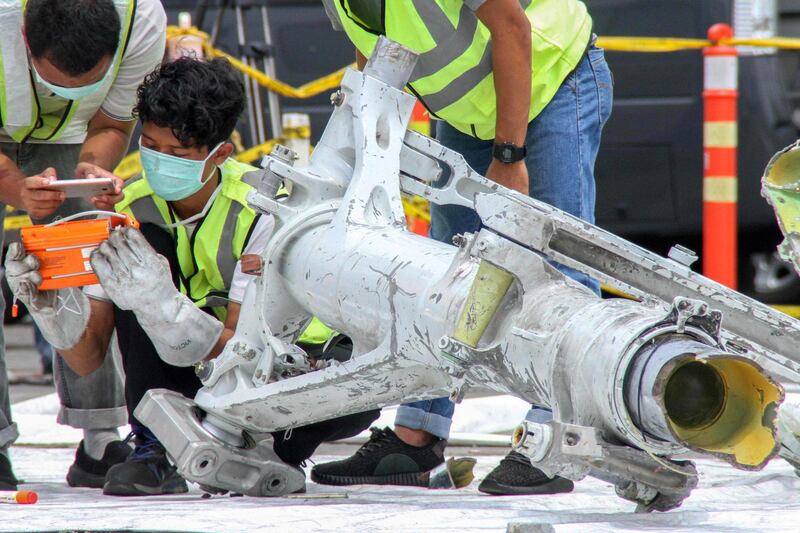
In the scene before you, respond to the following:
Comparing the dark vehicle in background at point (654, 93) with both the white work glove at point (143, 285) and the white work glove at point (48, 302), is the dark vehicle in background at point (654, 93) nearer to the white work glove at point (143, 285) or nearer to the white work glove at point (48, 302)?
the white work glove at point (48, 302)

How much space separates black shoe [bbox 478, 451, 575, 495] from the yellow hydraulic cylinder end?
915mm

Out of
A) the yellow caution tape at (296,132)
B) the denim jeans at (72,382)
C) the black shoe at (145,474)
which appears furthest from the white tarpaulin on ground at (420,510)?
the yellow caution tape at (296,132)

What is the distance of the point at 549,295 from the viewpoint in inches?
84.7

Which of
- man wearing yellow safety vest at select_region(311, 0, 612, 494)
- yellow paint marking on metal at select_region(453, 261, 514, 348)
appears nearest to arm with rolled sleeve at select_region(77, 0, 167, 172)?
man wearing yellow safety vest at select_region(311, 0, 612, 494)

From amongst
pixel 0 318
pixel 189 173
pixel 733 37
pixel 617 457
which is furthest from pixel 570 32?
pixel 733 37

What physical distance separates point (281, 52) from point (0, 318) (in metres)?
3.85

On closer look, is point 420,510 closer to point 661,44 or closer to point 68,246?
point 68,246

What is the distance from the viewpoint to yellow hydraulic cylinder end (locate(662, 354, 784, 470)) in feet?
6.46

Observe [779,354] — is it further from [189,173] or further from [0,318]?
[0,318]

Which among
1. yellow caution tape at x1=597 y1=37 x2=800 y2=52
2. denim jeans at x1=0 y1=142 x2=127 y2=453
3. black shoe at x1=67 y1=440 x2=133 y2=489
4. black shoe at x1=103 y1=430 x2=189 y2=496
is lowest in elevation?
black shoe at x1=67 y1=440 x2=133 y2=489

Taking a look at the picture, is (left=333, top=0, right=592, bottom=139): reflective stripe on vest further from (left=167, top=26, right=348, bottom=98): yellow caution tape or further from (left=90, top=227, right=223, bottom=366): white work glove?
(left=167, top=26, right=348, bottom=98): yellow caution tape

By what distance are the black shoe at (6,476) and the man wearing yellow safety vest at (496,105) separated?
702 mm

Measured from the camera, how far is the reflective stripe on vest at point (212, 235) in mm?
3059

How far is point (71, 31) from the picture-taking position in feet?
9.89
